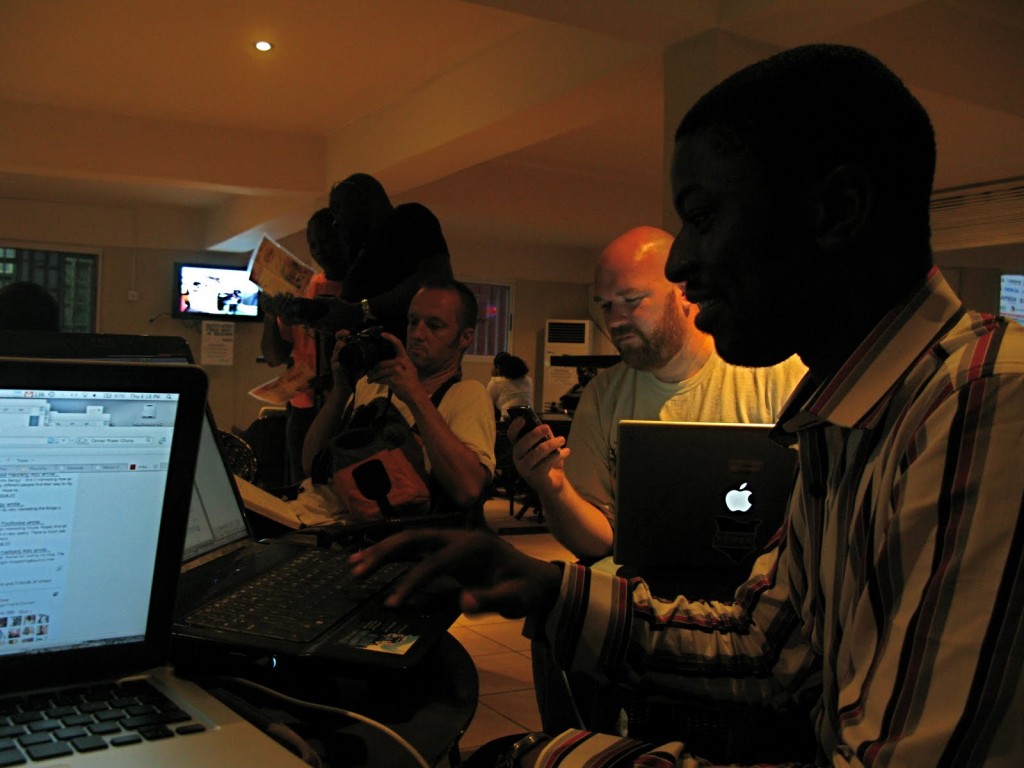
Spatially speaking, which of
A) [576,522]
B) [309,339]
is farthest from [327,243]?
[576,522]

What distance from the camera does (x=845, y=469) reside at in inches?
32.0

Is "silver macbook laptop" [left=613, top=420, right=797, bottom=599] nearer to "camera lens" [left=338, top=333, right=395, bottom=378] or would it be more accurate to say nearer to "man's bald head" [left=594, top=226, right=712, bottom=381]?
"man's bald head" [left=594, top=226, right=712, bottom=381]

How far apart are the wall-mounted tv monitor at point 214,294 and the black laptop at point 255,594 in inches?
330

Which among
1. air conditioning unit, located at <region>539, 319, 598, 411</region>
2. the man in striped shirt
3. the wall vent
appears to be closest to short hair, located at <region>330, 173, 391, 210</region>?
the man in striped shirt

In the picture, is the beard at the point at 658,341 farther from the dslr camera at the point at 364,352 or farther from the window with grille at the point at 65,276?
the window with grille at the point at 65,276

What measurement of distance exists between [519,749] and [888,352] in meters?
0.47

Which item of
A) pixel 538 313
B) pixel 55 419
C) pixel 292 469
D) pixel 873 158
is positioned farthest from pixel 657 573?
pixel 538 313

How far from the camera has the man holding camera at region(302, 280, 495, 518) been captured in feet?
6.85

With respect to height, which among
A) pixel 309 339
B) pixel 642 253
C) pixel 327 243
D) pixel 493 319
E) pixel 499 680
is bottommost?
pixel 499 680

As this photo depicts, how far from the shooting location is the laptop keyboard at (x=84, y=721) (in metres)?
0.63

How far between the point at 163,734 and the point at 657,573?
91 cm

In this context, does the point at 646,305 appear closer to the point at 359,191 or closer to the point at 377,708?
the point at 359,191

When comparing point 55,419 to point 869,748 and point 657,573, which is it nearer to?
point 869,748

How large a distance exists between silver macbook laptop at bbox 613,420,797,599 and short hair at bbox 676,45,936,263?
25.1 inches
